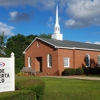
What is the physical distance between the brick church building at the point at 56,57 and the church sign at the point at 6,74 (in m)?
23.6

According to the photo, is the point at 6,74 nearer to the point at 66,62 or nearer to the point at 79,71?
the point at 79,71

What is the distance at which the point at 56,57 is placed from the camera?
106ft

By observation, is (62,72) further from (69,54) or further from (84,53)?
(84,53)

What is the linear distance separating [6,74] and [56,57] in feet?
79.0

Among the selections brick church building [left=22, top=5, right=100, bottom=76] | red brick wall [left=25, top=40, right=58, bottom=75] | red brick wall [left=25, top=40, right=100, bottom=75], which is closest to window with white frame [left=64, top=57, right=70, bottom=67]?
brick church building [left=22, top=5, right=100, bottom=76]

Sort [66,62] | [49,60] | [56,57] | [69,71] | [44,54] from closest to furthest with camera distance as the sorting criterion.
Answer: [69,71], [56,57], [66,62], [49,60], [44,54]

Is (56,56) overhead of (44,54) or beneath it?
beneath

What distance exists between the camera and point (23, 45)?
63.6 m

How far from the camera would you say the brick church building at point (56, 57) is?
32.5 metres

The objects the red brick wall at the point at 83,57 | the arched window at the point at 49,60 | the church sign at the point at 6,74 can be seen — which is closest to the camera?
the church sign at the point at 6,74

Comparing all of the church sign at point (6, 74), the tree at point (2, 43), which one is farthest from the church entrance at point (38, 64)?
the church sign at point (6, 74)

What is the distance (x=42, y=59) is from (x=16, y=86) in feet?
85.0

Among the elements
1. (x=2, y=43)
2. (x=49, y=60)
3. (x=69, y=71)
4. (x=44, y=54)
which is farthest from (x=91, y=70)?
(x=2, y=43)

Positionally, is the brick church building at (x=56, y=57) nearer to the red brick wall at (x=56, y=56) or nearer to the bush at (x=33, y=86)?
the red brick wall at (x=56, y=56)
